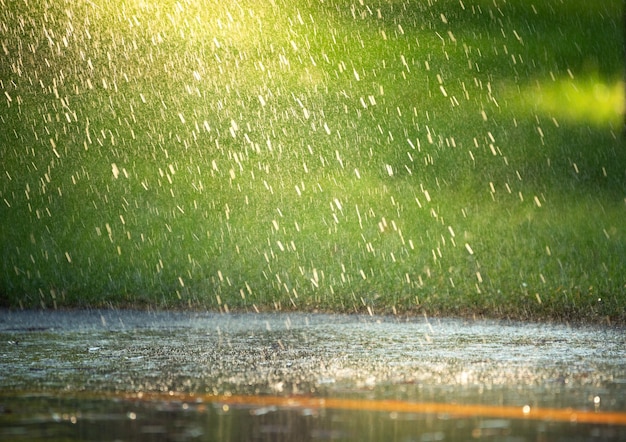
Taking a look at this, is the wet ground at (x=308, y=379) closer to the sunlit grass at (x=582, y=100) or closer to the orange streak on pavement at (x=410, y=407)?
the orange streak on pavement at (x=410, y=407)

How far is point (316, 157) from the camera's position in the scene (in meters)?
14.4

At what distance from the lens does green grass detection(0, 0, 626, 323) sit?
11.8 metres

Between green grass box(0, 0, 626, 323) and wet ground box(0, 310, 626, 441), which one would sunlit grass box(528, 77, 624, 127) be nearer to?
green grass box(0, 0, 626, 323)

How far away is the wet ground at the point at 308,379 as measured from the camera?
5.16 metres

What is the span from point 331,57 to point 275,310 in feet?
18.3

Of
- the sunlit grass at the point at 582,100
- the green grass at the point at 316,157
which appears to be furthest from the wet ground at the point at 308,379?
the sunlit grass at the point at 582,100

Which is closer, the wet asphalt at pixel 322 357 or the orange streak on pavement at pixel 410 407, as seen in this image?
the orange streak on pavement at pixel 410 407

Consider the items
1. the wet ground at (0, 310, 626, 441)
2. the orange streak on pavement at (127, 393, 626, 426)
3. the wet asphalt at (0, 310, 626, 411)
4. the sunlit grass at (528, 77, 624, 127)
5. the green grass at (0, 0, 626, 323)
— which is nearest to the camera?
the wet ground at (0, 310, 626, 441)

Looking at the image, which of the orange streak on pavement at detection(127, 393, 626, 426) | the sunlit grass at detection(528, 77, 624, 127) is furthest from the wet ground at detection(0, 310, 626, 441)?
the sunlit grass at detection(528, 77, 624, 127)

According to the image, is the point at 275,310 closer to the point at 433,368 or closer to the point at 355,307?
the point at 355,307

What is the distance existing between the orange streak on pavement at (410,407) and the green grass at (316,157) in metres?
4.74

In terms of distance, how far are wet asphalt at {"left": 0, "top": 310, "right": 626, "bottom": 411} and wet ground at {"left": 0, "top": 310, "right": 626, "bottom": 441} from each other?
0.01m

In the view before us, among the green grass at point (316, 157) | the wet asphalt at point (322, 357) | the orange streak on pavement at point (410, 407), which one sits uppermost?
the green grass at point (316, 157)

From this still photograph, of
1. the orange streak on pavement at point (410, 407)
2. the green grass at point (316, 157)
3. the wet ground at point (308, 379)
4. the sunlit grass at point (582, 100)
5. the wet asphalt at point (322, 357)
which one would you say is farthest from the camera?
the sunlit grass at point (582, 100)
